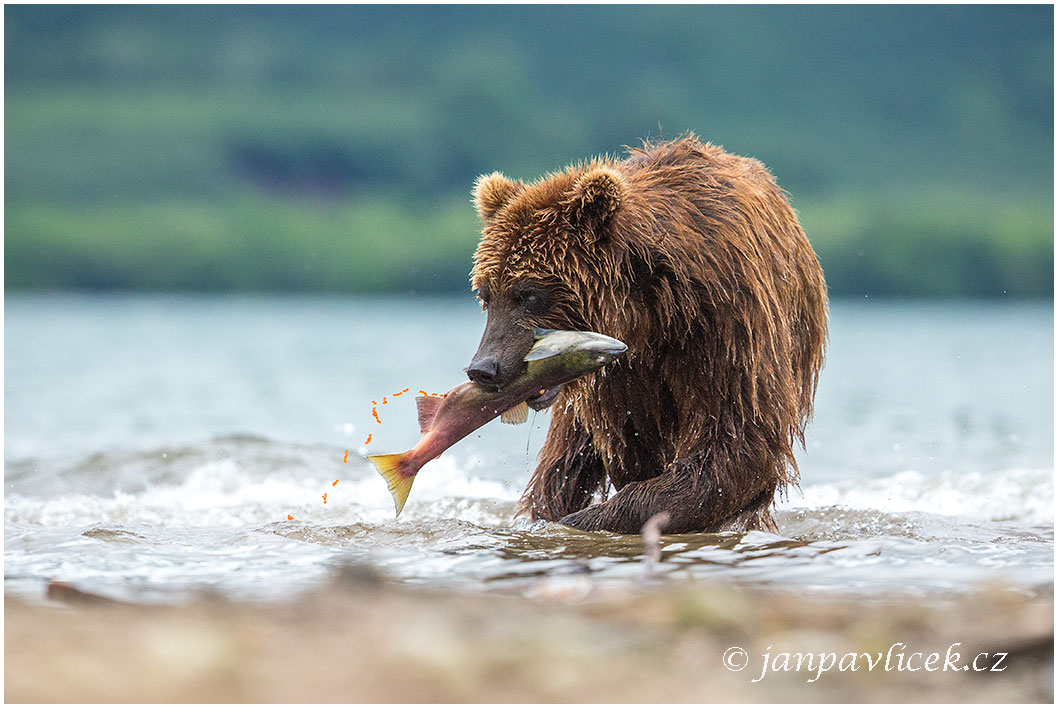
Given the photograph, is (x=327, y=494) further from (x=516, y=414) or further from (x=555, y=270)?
(x=555, y=270)

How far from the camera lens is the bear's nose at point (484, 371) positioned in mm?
4977

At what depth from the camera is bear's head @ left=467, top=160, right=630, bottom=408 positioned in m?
5.11

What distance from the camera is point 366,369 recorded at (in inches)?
795

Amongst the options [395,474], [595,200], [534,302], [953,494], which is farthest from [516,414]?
[953,494]

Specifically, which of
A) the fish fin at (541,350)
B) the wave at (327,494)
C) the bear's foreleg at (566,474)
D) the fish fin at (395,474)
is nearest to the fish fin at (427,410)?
the fish fin at (395,474)

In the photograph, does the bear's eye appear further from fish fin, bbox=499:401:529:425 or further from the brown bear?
fish fin, bbox=499:401:529:425

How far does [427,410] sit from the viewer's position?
527cm

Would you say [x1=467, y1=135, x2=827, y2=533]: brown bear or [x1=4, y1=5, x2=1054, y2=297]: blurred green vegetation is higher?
[x1=4, y1=5, x2=1054, y2=297]: blurred green vegetation

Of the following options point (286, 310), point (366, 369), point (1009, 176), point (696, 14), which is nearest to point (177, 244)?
point (286, 310)

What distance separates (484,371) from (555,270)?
53 centimetres

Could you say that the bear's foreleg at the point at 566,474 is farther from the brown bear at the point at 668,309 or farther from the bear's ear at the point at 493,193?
the bear's ear at the point at 493,193

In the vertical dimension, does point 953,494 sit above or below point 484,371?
below

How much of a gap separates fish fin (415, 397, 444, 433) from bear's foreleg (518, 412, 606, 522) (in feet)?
3.29

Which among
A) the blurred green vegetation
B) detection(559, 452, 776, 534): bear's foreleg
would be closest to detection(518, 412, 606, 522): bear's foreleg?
detection(559, 452, 776, 534): bear's foreleg
